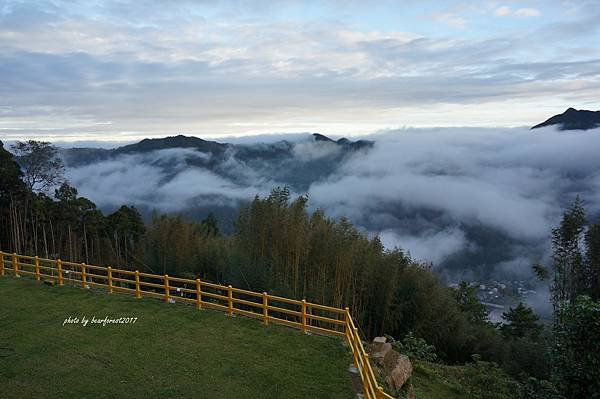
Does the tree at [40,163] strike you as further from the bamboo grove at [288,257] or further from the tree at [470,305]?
the tree at [470,305]

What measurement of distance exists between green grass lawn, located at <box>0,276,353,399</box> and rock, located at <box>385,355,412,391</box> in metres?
1.21

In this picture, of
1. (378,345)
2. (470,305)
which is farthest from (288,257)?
(470,305)

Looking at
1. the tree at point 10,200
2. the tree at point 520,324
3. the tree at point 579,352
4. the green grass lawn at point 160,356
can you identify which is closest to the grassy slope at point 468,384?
the tree at point 579,352

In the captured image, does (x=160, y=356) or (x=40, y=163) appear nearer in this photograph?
(x=160, y=356)

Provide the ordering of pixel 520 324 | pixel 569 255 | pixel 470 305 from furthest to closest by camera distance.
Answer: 1. pixel 470 305
2. pixel 520 324
3. pixel 569 255

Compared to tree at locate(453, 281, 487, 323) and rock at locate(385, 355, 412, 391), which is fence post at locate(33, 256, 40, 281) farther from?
tree at locate(453, 281, 487, 323)

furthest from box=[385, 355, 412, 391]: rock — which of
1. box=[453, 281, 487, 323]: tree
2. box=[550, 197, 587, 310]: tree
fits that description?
box=[453, 281, 487, 323]: tree

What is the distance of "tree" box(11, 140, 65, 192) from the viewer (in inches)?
1476

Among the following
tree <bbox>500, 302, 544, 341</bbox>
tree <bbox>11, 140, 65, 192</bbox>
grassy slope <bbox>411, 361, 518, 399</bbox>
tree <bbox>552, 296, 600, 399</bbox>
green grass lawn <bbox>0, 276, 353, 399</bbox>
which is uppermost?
tree <bbox>11, 140, 65, 192</bbox>

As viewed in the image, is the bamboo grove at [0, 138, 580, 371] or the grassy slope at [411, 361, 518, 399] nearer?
the grassy slope at [411, 361, 518, 399]

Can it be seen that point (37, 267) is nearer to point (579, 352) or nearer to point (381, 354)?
point (381, 354)

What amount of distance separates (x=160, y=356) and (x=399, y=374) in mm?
6313

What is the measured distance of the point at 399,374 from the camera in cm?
1161

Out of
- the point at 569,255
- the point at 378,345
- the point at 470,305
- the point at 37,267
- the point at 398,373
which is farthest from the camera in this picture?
the point at 470,305
